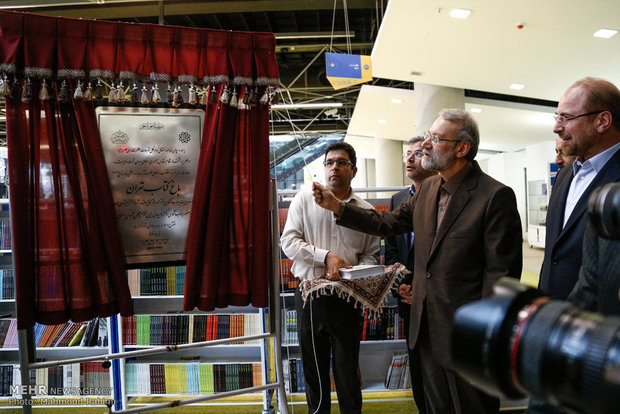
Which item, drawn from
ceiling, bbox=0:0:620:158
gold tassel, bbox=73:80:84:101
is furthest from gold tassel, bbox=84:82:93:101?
ceiling, bbox=0:0:620:158

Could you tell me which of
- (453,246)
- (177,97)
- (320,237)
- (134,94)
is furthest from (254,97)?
(453,246)

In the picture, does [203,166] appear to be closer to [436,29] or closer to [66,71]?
[66,71]

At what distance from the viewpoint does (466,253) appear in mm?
1597

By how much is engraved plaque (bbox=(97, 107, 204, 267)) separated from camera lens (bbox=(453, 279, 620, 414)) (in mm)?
1457

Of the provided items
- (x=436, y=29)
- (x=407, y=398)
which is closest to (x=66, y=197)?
(x=407, y=398)

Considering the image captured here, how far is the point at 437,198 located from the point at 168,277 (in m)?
2.22

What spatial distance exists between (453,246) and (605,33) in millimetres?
5171

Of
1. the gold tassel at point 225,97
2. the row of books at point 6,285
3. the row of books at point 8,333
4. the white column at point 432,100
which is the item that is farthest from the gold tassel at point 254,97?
the white column at point 432,100

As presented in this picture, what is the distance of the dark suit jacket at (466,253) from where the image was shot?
5.11ft

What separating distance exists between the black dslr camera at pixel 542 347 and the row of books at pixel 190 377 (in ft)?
9.36

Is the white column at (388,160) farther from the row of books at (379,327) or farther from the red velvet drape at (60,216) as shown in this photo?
the red velvet drape at (60,216)

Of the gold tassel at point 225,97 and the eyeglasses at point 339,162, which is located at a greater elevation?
the gold tassel at point 225,97

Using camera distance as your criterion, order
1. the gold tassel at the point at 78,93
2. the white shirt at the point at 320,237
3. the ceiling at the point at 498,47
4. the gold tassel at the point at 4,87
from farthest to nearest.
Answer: the ceiling at the point at 498,47, the white shirt at the point at 320,237, the gold tassel at the point at 78,93, the gold tassel at the point at 4,87

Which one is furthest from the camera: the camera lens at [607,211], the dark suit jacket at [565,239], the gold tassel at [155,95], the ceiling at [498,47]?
the ceiling at [498,47]
